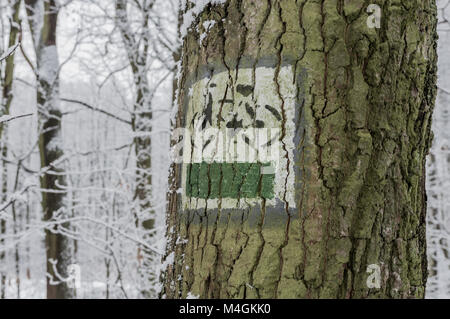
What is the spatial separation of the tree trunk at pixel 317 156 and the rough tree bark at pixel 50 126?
4.27 m

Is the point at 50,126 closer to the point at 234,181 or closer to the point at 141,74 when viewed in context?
the point at 141,74

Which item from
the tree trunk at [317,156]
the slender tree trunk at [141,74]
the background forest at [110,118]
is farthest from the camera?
the slender tree trunk at [141,74]

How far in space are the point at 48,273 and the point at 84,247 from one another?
11.1 metres

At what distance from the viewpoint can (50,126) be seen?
5070mm

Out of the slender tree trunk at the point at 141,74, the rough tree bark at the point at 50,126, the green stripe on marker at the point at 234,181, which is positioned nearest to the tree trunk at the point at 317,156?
the green stripe on marker at the point at 234,181

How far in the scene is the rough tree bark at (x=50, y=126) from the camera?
194 inches

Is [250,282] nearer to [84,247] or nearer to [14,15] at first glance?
[14,15]

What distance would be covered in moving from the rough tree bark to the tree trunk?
4.27m

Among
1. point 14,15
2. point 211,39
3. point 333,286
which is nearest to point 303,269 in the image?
point 333,286

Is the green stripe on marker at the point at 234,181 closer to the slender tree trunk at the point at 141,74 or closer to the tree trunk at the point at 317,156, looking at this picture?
the tree trunk at the point at 317,156

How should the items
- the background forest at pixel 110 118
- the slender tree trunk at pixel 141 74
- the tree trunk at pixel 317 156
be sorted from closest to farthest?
1. the tree trunk at pixel 317 156
2. the background forest at pixel 110 118
3. the slender tree trunk at pixel 141 74

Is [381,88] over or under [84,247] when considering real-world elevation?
over

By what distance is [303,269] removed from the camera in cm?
102
